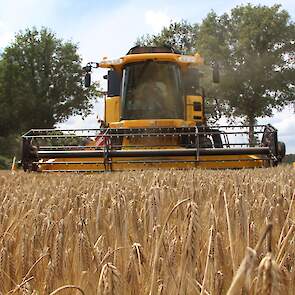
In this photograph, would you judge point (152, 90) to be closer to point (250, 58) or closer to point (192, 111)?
point (192, 111)

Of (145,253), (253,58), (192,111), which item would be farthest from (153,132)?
(253,58)

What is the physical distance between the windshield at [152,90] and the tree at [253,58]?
2025cm

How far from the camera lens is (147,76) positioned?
8.40 m

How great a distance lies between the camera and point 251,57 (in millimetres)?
29156

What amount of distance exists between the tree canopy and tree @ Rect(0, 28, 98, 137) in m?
7.76

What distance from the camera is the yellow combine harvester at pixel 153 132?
22.5 ft

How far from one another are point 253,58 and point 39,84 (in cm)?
1263

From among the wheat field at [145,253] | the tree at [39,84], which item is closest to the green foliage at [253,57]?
the tree at [39,84]

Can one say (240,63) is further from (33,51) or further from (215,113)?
(33,51)

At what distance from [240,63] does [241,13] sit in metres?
4.40

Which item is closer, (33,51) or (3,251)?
(3,251)

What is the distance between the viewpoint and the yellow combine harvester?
6.84m

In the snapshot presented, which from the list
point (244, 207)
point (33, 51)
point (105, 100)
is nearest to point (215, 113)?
point (33, 51)

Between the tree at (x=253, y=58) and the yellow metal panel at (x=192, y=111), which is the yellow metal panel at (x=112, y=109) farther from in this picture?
the tree at (x=253, y=58)
